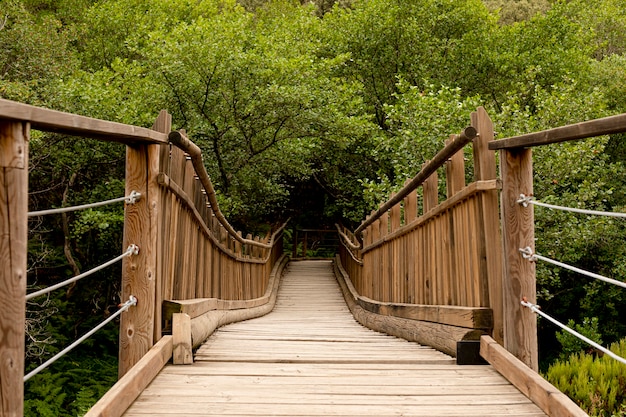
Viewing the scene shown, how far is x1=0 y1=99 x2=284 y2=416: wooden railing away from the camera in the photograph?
5.74 feet

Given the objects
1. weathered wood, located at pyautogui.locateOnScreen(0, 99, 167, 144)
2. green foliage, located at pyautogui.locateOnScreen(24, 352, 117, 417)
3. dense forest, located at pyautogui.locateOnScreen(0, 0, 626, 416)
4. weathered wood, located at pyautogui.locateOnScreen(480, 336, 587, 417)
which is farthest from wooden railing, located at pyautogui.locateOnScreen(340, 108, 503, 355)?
green foliage, located at pyautogui.locateOnScreen(24, 352, 117, 417)

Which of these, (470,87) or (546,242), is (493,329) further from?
(470,87)

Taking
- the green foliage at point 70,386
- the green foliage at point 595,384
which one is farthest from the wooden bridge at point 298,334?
the green foliage at point 70,386

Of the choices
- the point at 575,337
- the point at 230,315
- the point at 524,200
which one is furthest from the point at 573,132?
the point at 575,337

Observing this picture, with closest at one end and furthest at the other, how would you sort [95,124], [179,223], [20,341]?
1. [20,341]
2. [95,124]
3. [179,223]

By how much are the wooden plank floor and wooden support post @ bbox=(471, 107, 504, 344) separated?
1.33 feet

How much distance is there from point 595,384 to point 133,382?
21.5 ft

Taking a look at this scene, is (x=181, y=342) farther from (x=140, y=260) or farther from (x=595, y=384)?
(x=595, y=384)

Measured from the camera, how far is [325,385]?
2930mm

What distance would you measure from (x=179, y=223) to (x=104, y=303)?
37.1ft

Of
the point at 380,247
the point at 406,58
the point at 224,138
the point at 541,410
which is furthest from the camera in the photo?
the point at 406,58

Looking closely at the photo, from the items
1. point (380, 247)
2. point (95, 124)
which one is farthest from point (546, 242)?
point (95, 124)

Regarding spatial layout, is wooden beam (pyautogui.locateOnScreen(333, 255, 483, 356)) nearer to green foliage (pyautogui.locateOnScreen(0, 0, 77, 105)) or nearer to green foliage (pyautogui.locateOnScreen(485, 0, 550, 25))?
green foliage (pyautogui.locateOnScreen(0, 0, 77, 105))

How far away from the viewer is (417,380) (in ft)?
10.1
